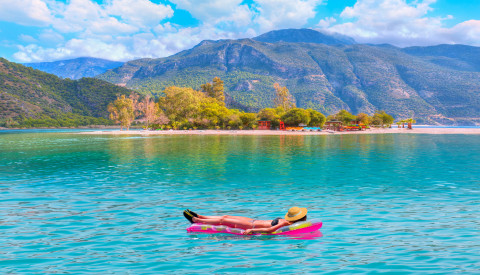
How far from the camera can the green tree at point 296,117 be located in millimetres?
122812

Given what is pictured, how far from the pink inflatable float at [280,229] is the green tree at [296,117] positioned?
374 feet

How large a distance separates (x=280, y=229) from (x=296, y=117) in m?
115

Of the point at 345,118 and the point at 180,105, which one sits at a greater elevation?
the point at 180,105

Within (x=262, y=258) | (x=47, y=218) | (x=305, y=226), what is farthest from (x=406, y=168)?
(x=47, y=218)

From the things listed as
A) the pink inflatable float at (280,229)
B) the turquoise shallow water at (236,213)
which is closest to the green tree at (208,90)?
the turquoise shallow water at (236,213)

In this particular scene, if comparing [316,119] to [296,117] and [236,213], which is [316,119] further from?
[236,213]

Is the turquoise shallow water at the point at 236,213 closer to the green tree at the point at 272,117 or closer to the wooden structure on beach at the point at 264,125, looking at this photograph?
the wooden structure on beach at the point at 264,125

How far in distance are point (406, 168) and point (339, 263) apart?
22.5 metres

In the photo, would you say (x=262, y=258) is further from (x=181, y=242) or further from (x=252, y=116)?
(x=252, y=116)

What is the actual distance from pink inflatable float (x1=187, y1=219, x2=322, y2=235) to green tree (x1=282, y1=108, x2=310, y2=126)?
4487 inches

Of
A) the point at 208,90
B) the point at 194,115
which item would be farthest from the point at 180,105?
the point at 208,90

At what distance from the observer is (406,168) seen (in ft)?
91.3

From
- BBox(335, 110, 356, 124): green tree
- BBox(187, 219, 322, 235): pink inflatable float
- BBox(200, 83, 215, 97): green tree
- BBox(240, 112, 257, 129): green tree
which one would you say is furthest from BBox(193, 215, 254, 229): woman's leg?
BBox(200, 83, 215, 97): green tree

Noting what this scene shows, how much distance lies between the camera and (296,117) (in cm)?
12338
